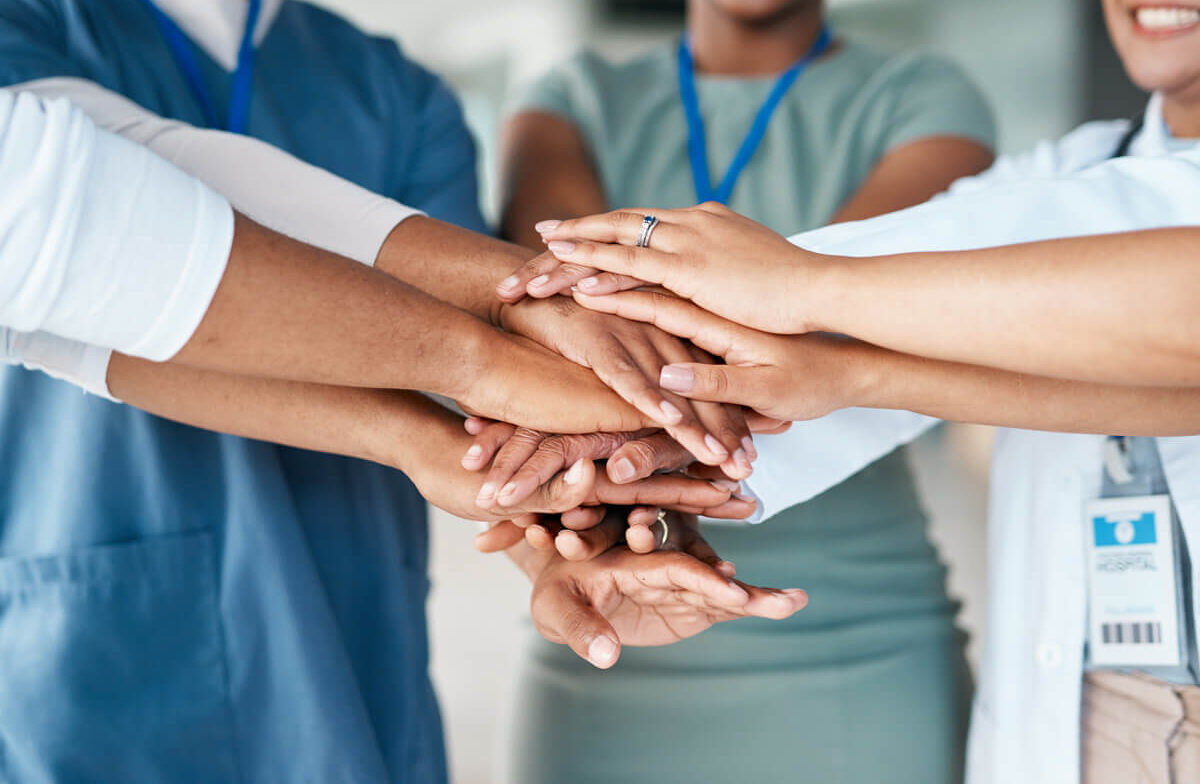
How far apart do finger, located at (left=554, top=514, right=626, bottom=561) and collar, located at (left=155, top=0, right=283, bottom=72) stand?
671mm

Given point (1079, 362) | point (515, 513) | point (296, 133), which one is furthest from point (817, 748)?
point (296, 133)

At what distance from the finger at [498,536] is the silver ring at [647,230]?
1.04ft

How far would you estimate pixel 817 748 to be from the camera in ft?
4.40

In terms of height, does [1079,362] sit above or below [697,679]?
above

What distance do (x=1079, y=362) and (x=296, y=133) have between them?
89 cm

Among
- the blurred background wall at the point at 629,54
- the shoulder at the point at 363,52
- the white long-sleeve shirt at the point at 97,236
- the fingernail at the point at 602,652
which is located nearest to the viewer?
the white long-sleeve shirt at the point at 97,236

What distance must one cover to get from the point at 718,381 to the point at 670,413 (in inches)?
2.1

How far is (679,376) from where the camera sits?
3.13 feet

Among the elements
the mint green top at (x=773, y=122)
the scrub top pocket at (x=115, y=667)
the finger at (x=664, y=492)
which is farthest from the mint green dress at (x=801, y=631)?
the scrub top pocket at (x=115, y=667)

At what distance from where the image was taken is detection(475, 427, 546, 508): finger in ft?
3.05

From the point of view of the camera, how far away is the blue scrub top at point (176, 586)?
955 millimetres

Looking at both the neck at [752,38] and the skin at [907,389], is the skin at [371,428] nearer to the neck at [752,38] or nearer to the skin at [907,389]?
the skin at [907,389]

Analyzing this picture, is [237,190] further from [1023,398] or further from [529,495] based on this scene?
[1023,398]

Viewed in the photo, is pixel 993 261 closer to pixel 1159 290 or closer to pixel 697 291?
pixel 1159 290
